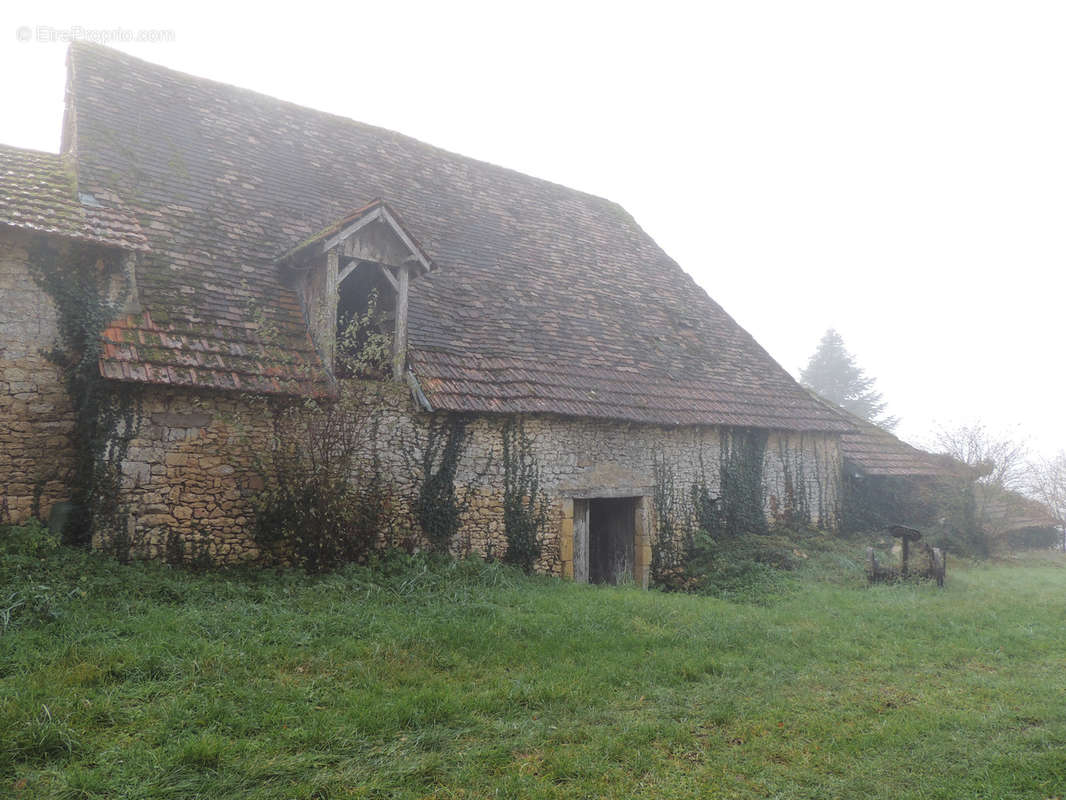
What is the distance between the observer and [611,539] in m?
12.6

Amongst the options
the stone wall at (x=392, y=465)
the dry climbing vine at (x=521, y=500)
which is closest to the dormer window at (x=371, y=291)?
the stone wall at (x=392, y=465)

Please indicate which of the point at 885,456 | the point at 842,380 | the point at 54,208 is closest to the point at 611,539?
the point at 885,456

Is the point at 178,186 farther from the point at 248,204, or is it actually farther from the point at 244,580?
the point at 244,580

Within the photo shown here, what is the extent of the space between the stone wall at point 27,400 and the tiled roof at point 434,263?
3.96 ft

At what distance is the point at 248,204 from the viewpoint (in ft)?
35.3

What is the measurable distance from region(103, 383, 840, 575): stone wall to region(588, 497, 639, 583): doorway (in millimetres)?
360

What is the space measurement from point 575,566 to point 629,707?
18.8ft

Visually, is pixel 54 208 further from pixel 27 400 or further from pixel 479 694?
pixel 479 694

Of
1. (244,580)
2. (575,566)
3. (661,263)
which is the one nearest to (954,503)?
(661,263)

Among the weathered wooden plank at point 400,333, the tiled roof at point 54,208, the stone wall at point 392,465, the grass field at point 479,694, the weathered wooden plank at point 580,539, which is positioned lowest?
the grass field at point 479,694

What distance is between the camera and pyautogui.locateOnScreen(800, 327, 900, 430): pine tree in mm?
40531

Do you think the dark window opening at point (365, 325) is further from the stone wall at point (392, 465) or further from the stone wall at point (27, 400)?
the stone wall at point (27, 400)

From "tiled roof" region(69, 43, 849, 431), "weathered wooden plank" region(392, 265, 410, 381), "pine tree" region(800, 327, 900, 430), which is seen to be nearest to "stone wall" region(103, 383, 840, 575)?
"weathered wooden plank" region(392, 265, 410, 381)

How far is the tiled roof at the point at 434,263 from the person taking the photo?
374 inches
